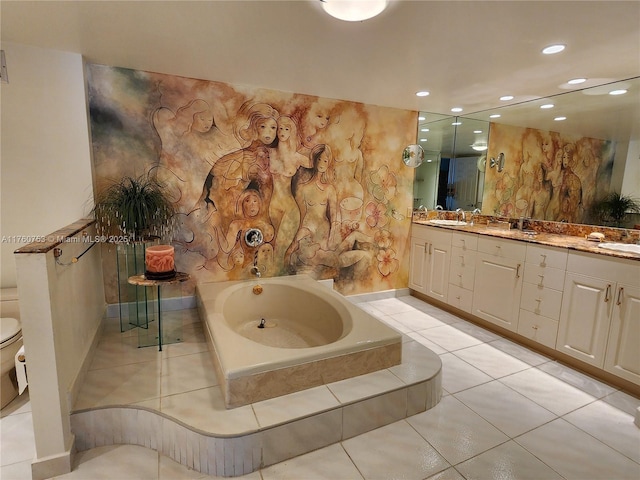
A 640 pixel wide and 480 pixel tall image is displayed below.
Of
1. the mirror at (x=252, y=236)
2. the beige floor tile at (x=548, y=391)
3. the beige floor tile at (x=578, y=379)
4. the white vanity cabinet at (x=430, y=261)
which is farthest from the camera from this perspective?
the white vanity cabinet at (x=430, y=261)

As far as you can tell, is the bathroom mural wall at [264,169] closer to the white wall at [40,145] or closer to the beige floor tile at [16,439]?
the white wall at [40,145]

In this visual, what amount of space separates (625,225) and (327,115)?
2720 millimetres

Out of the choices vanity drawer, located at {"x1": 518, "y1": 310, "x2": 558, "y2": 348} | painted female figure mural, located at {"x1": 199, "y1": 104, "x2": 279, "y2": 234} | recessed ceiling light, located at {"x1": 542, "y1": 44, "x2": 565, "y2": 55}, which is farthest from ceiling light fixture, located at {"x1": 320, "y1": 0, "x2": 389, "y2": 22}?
vanity drawer, located at {"x1": 518, "y1": 310, "x2": 558, "y2": 348}

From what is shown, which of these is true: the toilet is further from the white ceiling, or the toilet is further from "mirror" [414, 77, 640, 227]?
"mirror" [414, 77, 640, 227]

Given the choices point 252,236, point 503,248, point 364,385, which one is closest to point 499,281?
point 503,248

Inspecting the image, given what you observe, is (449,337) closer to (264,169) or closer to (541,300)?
(541,300)

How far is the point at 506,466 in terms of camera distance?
1.62 metres

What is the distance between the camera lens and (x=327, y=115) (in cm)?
323

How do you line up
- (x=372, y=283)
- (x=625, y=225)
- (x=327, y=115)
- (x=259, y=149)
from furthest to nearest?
(x=372, y=283)
(x=327, y=115)
(x=259, y=149)
(x=625, y=225)

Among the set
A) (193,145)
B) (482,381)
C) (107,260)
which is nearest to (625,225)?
(482,381)

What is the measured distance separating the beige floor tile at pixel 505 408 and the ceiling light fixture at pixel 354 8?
2.25 m

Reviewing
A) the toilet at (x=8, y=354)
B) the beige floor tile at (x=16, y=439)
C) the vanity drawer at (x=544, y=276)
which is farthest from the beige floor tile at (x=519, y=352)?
the toilet at (x=8, y=354)

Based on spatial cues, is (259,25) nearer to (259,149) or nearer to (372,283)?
(259,149)

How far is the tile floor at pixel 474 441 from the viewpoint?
1570 mm
